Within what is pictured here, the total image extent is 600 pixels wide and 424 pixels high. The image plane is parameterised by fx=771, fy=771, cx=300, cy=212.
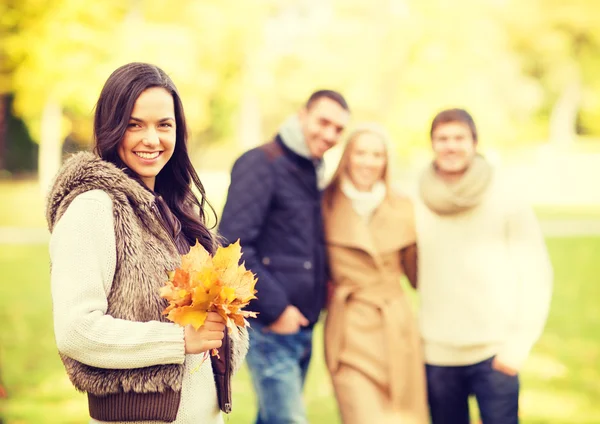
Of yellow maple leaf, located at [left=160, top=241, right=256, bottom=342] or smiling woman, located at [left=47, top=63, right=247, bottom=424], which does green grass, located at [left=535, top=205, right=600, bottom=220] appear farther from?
yellow maple leaf, located at [left=160, top=241, right=256, bottom=342]

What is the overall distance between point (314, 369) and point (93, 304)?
19.0 ft

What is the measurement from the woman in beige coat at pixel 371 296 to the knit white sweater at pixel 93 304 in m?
2.07

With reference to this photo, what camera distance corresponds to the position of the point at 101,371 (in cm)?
220

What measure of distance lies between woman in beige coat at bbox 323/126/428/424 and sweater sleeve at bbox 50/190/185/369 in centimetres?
209

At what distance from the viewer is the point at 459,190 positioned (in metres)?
4.09

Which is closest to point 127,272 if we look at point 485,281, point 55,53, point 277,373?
point 277,373

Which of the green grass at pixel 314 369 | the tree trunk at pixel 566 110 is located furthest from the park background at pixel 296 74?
the tree trunk at pixel 566 110

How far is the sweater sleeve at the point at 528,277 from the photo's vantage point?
405 cm

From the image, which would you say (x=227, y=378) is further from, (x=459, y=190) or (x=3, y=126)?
(x=3, y=126)

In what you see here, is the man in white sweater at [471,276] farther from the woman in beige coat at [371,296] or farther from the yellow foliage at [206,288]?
the yellow foliage at [206,288]

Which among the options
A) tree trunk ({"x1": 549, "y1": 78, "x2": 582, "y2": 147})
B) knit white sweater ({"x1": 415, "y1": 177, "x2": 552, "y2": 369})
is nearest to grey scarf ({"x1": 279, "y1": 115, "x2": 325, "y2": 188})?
knit white sweater ({"x1": 415, "y1": 177, "x2": 552, "y2": 369})

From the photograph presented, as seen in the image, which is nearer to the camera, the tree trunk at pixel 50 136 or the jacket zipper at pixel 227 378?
the jacket zipper at pixel 227 378

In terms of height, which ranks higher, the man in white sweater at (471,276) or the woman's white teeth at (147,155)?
the woman's white teeth at (147,155)

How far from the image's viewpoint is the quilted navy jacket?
413 centimetres
